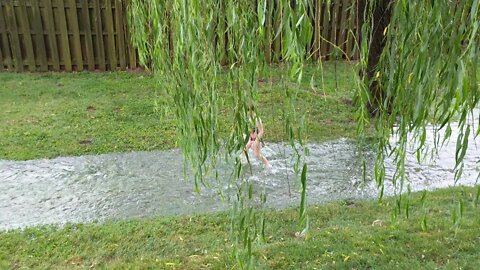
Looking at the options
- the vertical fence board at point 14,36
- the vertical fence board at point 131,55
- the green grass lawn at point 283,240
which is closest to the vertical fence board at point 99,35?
the vertical fence board at point 131,55

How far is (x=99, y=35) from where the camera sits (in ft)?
27.9

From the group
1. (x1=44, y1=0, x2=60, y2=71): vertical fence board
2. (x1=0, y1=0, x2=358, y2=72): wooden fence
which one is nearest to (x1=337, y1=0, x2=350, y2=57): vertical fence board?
(x1=0, y1=0, x2=358, y2=72): wooden fence

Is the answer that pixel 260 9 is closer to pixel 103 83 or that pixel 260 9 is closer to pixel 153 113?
pixel 153 113

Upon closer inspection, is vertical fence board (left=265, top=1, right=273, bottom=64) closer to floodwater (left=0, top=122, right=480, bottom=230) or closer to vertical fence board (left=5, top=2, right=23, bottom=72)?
floodwater (left=0, top=122, right=480, bottom=230)

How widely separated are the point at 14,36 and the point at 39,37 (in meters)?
0.45

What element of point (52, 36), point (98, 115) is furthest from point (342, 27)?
point (52, 36)

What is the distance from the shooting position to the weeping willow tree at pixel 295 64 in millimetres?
1818

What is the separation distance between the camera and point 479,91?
6.22 feet

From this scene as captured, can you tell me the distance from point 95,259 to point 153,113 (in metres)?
3.55

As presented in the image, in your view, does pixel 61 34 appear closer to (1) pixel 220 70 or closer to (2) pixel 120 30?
(2) pixel 120 30

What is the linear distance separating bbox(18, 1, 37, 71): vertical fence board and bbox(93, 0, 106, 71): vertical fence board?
1.20 m

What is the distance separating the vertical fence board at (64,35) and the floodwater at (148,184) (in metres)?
4.19

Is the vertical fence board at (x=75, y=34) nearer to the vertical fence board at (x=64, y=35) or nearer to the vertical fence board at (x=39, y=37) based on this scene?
the vertical fence board at (x=64, y=35)

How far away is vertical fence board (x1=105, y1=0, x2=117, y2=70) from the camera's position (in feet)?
27.6
